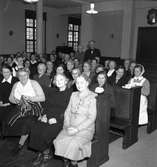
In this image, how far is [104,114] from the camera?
126 inches

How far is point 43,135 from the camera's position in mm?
3100

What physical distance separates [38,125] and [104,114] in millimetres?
830

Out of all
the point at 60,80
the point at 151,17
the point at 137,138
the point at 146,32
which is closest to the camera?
the point at 60,80

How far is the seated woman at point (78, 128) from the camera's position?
8.98ft

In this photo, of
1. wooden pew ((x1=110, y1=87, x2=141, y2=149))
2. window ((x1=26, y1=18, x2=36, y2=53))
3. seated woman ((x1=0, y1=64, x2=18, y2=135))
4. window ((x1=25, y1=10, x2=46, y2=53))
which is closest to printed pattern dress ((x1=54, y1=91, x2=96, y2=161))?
wooden pew ((x1=110, y1=87, x2=141, y2=149))

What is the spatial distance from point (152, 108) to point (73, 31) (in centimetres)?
1253

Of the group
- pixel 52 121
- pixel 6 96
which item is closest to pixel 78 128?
pixel 52 121

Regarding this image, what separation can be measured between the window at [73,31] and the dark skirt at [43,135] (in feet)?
43.7

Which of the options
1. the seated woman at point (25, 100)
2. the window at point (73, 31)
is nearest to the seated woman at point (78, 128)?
the seated woman at point (25, 100)

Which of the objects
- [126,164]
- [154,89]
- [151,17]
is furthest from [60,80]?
[151,17]

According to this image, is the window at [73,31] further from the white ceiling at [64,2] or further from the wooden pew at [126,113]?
the wooden pew at [126,113]

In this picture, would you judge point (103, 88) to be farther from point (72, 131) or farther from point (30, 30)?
point (30, 30)

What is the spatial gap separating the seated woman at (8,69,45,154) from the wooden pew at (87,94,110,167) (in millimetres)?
909

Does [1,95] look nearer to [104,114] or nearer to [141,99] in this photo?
[104,114]
